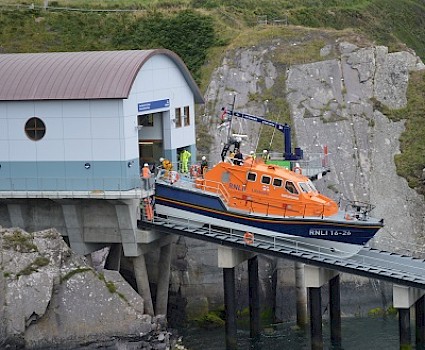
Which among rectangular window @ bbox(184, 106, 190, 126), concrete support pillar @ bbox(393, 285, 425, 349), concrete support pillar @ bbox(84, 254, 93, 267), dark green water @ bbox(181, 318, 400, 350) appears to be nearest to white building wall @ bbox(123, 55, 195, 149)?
rectangular window @ bbox(184, 106, 190, 126)

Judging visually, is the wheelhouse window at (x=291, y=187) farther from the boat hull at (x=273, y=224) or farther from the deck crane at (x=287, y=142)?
the deck crane at (x=287, y=142)

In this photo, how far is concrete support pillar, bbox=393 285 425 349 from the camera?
48.6m

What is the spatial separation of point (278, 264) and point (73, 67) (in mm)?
14744

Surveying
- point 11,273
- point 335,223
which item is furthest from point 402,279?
point 11,273

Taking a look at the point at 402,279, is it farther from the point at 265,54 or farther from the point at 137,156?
the point at 265,54

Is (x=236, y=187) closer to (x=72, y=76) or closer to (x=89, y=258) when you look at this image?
(x=89, y=258)

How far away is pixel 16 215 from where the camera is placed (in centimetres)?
5516

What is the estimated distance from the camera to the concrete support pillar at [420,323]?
5059cm

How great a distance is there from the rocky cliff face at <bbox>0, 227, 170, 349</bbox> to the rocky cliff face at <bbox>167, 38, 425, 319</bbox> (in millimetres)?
9358

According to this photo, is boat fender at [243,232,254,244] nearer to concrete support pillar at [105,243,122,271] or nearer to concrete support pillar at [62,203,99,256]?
concrete support pillar at [105,243,122,271]

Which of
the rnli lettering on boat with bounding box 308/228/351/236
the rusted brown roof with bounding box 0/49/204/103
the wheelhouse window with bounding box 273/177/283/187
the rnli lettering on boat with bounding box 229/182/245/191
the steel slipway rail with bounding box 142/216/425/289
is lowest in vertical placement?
the steel slipway rail with bounding box 142/216/425/289

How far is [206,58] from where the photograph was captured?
250 ft

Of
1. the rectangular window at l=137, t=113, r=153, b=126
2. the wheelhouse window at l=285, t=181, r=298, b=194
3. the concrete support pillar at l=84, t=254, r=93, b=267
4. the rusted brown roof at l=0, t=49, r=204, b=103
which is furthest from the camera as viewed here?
the rectangular window at l=137, t=113, r=153, b=126

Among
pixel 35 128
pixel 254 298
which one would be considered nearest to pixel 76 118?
pixel 35 128
